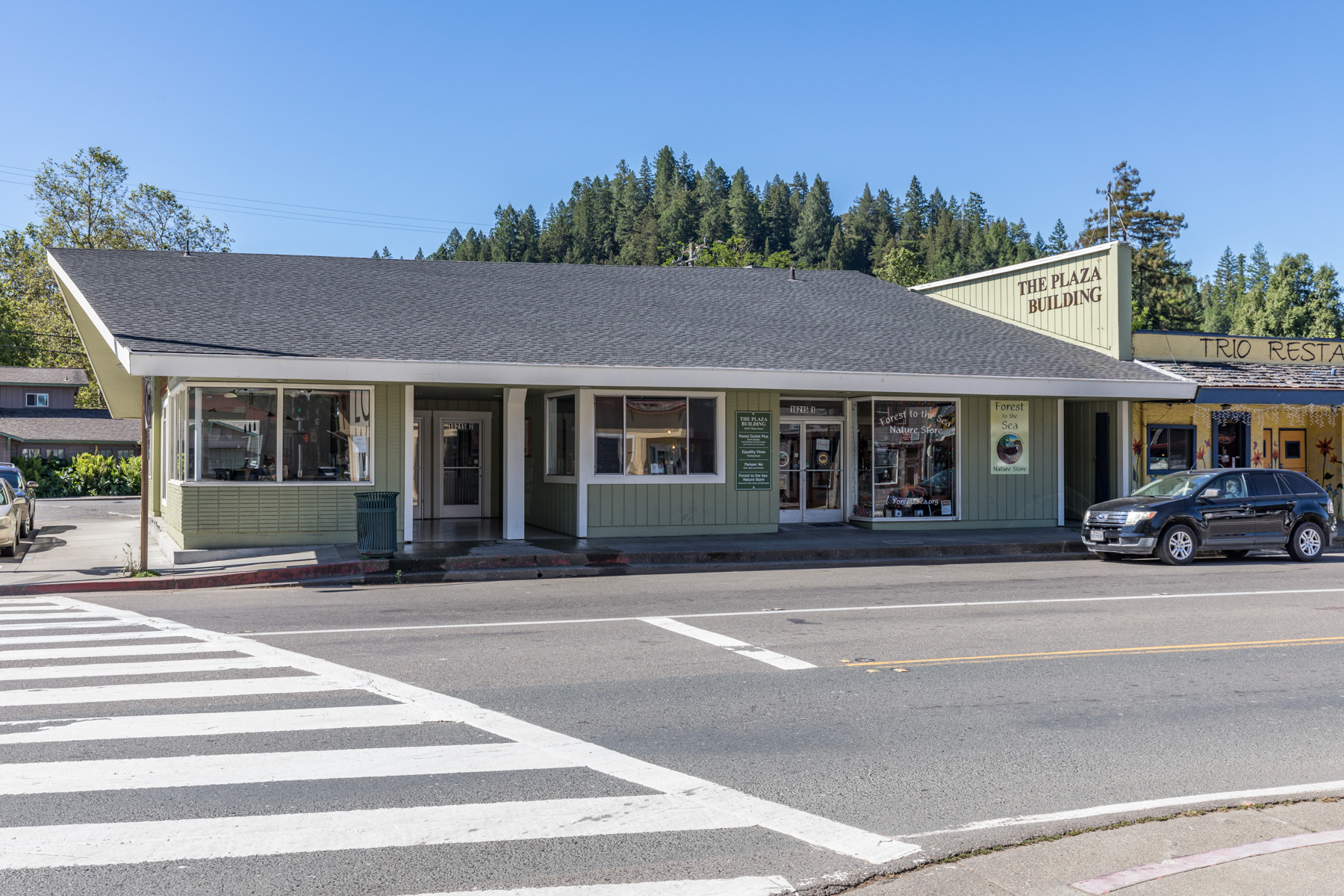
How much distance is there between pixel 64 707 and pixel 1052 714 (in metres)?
6.73

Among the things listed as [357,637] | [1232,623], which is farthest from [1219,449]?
[357,637]

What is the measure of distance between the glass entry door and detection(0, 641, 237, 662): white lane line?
12968mm

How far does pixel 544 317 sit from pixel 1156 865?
17.5 m

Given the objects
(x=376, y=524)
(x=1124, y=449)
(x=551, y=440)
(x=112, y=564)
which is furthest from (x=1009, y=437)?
(x=112, y=564)

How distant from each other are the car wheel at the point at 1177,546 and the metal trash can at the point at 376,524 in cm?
1201

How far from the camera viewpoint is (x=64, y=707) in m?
7.31

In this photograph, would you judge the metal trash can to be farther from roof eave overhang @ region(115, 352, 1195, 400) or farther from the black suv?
the black suv

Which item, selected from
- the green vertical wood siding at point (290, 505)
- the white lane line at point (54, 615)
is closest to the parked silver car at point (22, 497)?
the green vertical wood siding at point (290, 505)

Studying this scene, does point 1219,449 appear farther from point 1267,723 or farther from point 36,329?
point 36,329

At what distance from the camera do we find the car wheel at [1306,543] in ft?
58.1

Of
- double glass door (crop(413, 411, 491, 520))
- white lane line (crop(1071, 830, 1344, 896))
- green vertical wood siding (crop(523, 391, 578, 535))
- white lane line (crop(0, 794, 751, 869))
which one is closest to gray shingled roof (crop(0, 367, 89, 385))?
double glass door (crop(413, 411, 491, 520))

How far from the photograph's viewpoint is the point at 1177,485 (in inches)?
701

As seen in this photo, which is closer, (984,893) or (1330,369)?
(984,893)

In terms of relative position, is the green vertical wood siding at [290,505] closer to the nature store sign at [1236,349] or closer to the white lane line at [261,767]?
the white lane line at [261,767]
